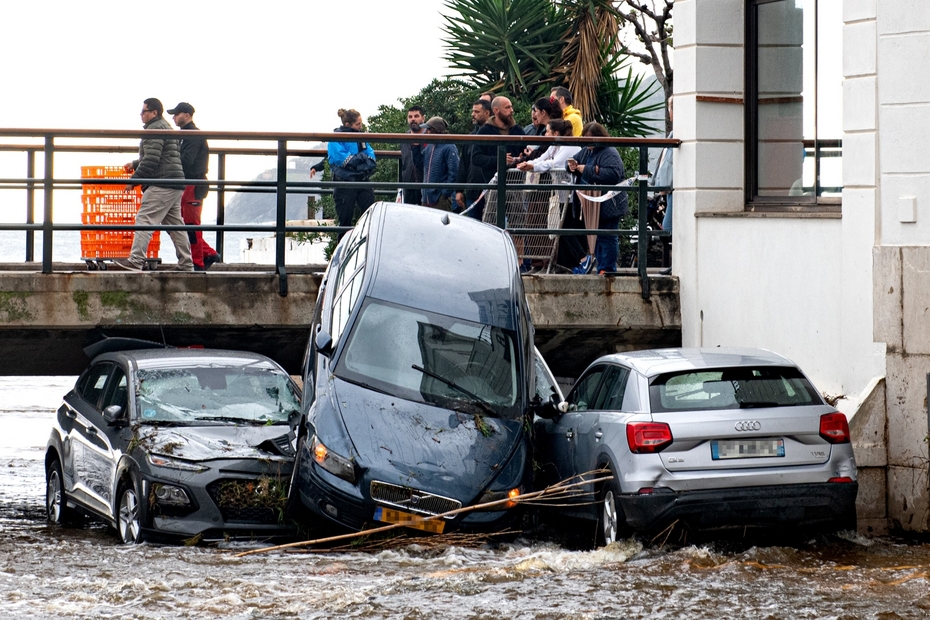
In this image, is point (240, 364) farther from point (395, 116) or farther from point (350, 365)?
point (395, 116)

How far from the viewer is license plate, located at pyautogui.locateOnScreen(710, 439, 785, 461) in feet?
28.7

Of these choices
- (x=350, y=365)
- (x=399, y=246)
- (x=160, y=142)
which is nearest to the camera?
(x=350, y=365)

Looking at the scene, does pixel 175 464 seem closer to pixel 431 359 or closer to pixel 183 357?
pixel 183 357

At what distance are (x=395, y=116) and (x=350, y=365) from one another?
16.6m

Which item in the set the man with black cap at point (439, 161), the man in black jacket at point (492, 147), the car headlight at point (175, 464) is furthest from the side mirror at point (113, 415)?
the man in black jacket at point (492, 147)

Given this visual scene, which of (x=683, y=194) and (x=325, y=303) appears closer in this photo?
(x=325, y=303)

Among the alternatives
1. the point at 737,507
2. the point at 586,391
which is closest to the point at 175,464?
the point at 586,391

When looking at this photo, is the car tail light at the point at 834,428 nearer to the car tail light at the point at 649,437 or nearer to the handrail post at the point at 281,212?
the car tail light at the point at 649,437

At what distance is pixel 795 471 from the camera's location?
883 centimetres

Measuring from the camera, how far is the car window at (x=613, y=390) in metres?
9.35

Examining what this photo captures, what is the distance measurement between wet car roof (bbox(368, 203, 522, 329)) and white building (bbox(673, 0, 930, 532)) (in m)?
2.70

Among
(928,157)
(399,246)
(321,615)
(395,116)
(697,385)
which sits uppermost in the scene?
(395,116)

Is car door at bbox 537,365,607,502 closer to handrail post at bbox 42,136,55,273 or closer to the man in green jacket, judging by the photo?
the man in green jacket

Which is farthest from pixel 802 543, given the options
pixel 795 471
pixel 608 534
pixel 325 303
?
pixel 325 303
